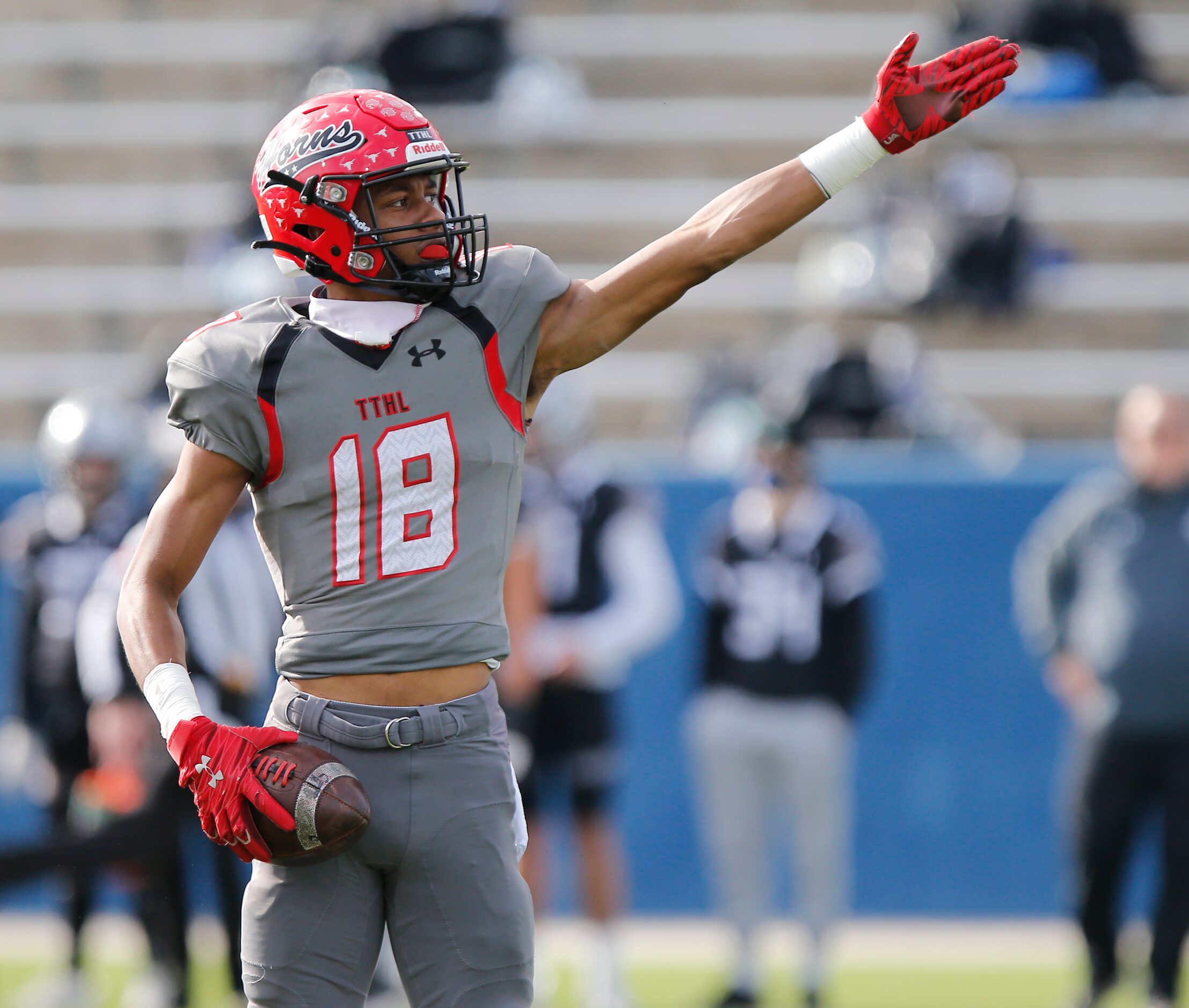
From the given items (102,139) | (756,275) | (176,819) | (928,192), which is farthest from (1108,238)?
(176,819)

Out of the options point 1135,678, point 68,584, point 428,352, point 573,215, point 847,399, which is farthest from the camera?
point 573,215

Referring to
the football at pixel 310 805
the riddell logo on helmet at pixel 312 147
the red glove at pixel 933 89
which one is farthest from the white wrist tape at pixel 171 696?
the red glove at pixel 933 89

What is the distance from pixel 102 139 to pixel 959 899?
24.3 feet

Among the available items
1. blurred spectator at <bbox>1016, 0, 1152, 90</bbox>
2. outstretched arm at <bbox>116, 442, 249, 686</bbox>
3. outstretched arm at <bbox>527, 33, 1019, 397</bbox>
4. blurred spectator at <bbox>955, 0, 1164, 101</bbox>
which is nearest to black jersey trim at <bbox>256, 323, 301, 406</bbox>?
outstretched arm at <bbox>116, 442, 249, 686</bbox>

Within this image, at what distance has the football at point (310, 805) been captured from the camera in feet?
7.87

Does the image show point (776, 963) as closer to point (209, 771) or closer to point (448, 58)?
point (209, 771)

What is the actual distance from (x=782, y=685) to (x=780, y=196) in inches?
127

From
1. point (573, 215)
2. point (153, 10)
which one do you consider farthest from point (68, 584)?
point (153, 10)

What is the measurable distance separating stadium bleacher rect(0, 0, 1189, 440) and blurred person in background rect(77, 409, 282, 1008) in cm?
449

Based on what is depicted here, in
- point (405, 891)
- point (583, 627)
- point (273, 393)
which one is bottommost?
point (583, 627)

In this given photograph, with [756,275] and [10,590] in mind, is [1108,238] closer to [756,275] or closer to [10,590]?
[756,275]

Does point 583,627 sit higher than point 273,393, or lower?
lower

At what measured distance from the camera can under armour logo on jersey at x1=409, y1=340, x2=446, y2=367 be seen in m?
2.61

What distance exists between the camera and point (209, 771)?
7.97 feet
